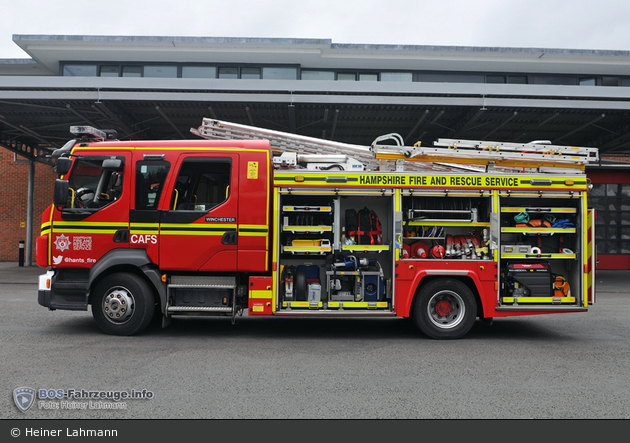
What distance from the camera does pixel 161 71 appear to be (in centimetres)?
1809

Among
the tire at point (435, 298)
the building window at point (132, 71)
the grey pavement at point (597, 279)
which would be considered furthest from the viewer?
the building window at point (132, 71)

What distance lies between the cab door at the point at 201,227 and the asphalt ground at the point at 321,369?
1.13 metres

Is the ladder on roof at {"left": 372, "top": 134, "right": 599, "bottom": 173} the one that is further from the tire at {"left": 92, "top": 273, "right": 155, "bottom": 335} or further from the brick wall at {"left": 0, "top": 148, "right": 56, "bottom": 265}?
the brick wall at {"left": 0, "top": 148, "right": 56, "bottom": 265}

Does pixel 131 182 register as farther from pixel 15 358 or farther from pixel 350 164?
pixel 350 164

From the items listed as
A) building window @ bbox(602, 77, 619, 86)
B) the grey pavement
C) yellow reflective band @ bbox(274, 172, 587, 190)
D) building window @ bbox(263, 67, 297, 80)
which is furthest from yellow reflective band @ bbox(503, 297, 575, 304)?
building window @ bbox(602, 77, 619, 86)

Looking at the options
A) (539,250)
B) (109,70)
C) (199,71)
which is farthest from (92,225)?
(109,70)

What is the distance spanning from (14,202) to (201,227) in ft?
59.1

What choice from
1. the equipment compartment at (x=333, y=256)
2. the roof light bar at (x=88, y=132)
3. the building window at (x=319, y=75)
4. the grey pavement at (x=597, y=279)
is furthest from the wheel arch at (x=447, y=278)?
the building window at (x=319, y=75)

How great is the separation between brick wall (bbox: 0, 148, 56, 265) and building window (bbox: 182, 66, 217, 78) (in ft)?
26.1

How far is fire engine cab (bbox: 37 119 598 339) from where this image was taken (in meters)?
6.38

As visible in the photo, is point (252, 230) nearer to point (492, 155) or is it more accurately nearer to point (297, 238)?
point (297, 238)

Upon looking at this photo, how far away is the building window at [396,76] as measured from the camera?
60.4ft

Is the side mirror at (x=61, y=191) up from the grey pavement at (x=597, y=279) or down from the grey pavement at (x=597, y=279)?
up

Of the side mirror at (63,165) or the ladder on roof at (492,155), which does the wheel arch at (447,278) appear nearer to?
the ladder on roof at (492,155)
